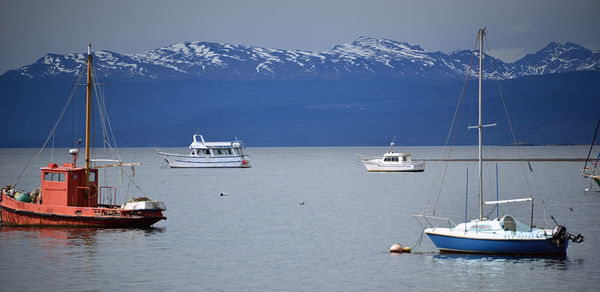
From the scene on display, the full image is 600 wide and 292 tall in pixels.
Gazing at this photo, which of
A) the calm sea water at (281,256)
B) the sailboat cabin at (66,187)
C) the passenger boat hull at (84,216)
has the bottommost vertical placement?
the calm sea water at (281,256)

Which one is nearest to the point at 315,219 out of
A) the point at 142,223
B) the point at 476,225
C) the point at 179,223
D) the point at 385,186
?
the point at 179,223

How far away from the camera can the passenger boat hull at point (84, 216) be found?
63219mm

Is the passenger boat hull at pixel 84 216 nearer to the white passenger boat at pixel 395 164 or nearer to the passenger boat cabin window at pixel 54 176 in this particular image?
the passenger boat cabin window at pixel 54 176

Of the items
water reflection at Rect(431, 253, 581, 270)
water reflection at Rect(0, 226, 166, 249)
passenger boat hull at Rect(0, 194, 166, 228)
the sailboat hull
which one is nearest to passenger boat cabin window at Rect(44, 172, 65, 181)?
passenger boat hull at Rect(0, 194, 166, 228)

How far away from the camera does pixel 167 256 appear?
5428 cm

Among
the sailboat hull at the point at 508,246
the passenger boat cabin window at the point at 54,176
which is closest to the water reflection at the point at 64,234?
Result: the passenger boat cabin window at the point at 54,176

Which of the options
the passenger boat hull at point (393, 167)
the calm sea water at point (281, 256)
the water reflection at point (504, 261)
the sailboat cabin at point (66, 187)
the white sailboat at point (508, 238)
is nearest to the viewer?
the calm sea water at point (281, 256)

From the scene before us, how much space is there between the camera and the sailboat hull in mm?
49312

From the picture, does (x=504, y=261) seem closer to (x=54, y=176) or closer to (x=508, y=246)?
(x=508, y=246)

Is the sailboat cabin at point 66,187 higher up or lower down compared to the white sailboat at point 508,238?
higher up

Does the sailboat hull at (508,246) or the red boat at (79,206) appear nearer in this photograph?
the sailboat hull at (508,246)

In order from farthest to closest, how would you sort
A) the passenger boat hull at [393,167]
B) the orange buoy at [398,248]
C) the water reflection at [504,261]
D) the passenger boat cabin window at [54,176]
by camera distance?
the passenger boat hull at [393,167] → the passenger boat cabin window at [54,176] → the orange buoy at [398,248] → the water reflection at [504,261]

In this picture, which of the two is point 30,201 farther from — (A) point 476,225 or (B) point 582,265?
(B) point 582,265

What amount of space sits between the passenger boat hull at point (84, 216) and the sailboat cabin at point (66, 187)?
680mm
